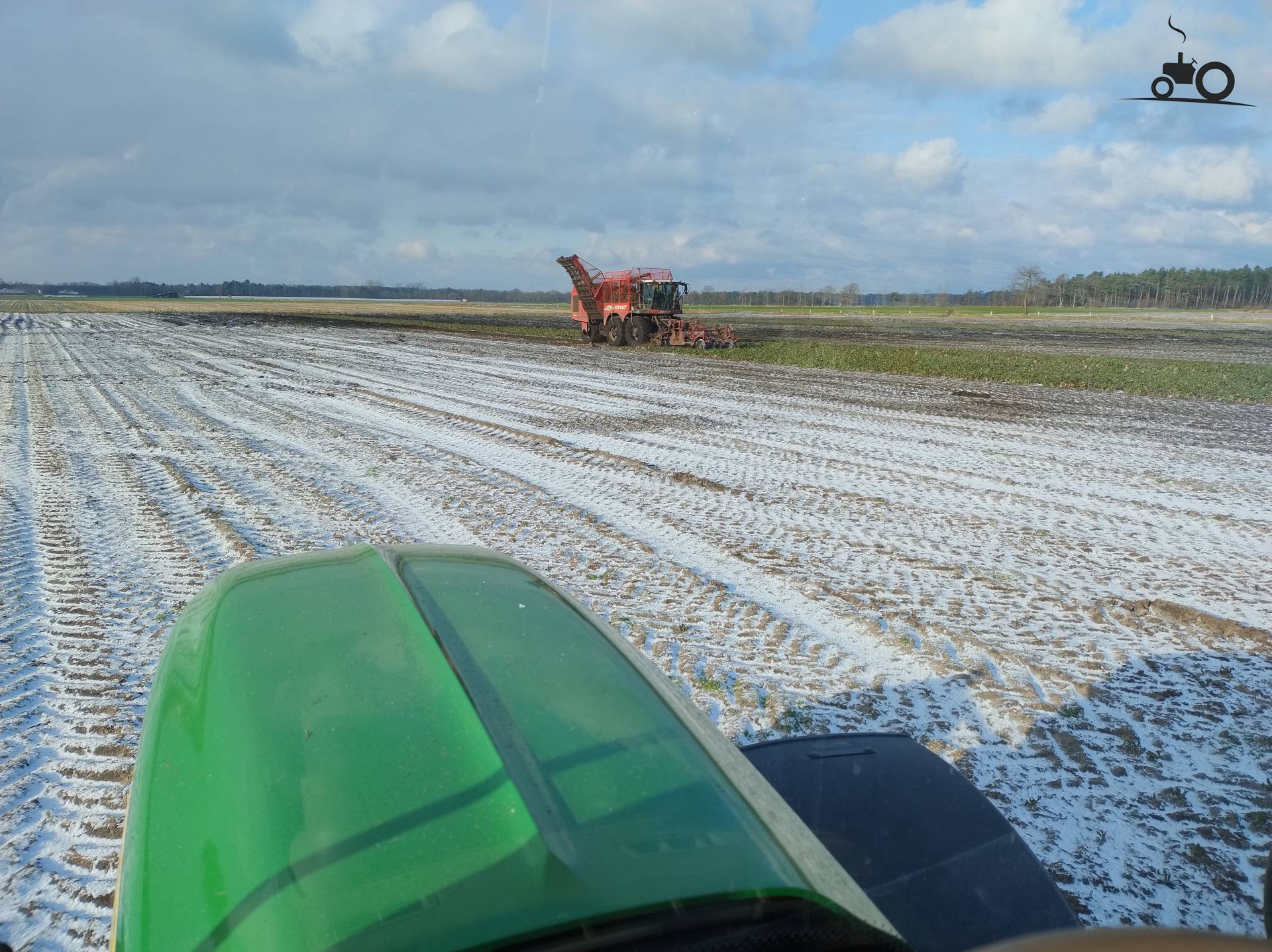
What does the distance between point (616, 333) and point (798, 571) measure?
2609 cm

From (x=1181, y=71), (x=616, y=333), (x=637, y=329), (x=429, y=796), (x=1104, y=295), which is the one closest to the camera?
(x=429, y=796)

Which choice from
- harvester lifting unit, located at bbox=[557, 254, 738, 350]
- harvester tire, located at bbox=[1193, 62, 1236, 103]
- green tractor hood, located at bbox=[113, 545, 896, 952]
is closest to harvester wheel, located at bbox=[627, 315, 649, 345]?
harvester lifting unit, located at bbox=[557, 254, 738, 350]

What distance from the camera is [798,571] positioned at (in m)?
5.97

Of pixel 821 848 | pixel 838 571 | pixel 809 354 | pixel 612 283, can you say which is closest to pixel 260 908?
pixel 821 848

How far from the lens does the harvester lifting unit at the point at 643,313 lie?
28.9 meters

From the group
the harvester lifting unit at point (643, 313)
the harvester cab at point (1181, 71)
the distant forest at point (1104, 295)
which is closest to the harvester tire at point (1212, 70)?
the harvester cab at point (1181, 71)

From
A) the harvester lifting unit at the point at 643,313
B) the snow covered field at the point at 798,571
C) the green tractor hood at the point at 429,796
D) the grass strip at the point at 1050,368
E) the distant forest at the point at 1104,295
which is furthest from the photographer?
the distant forest at the point at 1104,295

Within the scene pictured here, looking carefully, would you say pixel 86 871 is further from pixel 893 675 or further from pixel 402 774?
pixel 893 675

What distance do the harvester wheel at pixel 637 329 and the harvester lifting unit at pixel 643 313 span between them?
2 cm

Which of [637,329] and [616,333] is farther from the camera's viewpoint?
[616,333]

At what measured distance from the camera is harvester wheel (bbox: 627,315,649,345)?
1190 inches

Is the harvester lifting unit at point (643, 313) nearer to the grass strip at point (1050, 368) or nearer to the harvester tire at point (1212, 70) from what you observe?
the grass strip at point (1050, 368)

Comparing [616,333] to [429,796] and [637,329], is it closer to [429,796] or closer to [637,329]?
[637,329]

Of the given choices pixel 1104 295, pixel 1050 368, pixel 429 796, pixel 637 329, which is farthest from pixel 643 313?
pixel 1104 295
